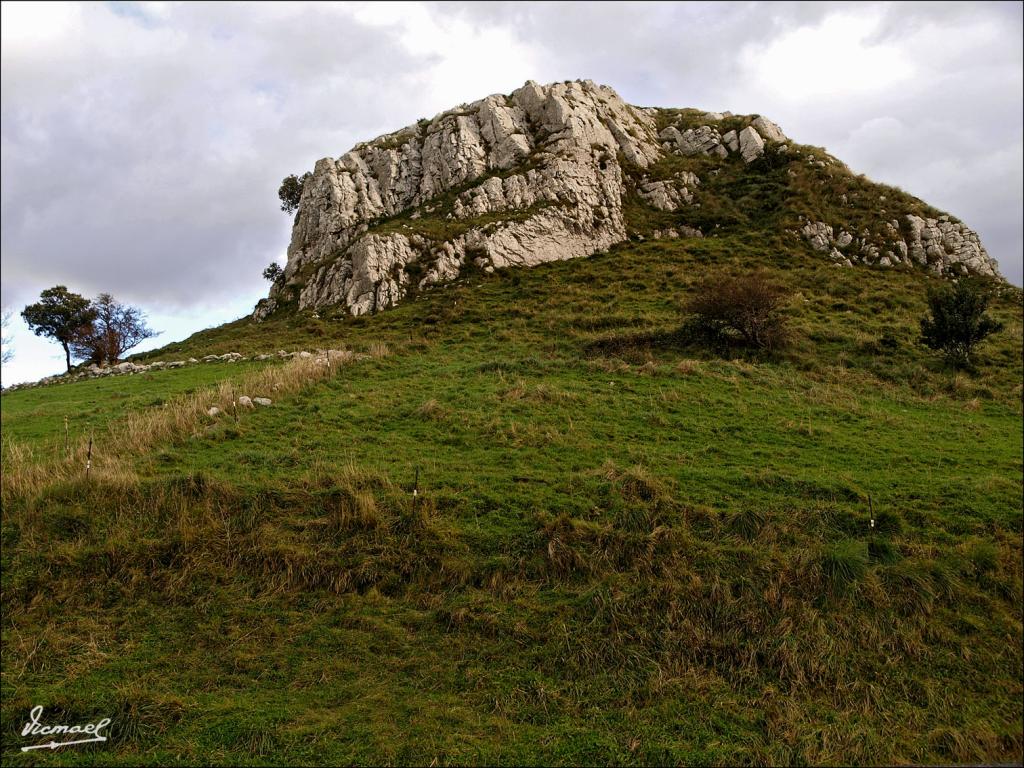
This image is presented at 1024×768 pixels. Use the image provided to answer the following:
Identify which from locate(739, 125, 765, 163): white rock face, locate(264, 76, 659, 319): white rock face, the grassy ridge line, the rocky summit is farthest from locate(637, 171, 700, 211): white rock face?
the grassy ridge line

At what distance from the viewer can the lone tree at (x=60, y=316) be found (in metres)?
48.1

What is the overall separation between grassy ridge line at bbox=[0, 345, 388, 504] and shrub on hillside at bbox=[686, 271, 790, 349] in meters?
17.3

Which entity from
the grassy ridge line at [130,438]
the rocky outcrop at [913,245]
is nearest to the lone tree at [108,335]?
A: the grassy ridge line at [130,438]

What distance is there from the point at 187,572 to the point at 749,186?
54.1 meters

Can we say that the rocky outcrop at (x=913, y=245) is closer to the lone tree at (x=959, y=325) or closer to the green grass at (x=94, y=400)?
the lone tree at (x=959, y=325)

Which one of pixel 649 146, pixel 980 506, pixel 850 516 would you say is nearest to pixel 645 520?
pixel 850 516

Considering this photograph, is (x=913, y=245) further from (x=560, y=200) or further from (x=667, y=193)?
(x=560, y=200)

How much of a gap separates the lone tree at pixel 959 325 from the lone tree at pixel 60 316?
6013cm

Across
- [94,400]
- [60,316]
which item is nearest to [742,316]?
[94,400]

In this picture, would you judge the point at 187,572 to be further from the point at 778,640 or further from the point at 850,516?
the point at 850,516

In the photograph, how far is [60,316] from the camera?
160 ft

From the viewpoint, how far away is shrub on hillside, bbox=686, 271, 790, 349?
25.8 m

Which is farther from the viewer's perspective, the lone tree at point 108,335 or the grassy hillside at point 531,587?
the lone tree at point 108,335

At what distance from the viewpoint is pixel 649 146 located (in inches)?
2223
